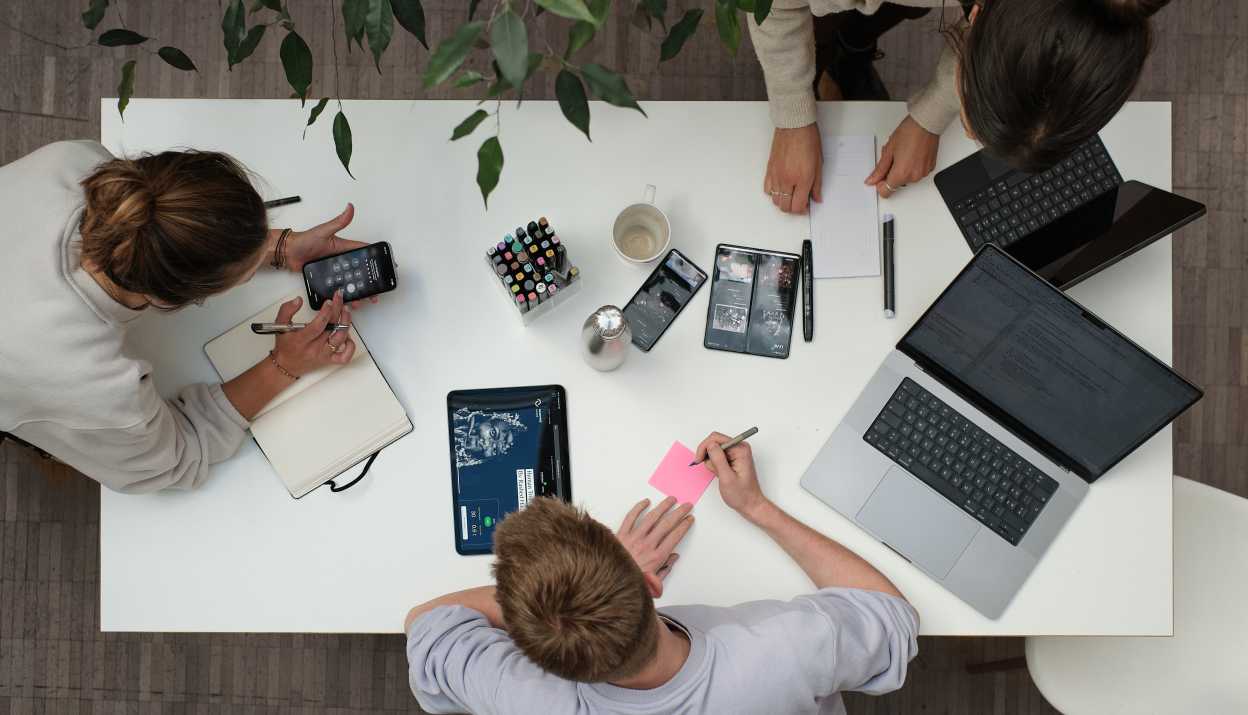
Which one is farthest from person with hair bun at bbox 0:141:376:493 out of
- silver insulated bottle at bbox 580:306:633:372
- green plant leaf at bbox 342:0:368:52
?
silver insulated bottle at bbox 580:306:633:372

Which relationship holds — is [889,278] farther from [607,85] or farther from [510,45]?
[510,45]

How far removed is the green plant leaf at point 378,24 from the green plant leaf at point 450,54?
186 millimetres

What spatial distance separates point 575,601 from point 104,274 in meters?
0.73

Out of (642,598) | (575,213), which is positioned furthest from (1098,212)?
(642,598)

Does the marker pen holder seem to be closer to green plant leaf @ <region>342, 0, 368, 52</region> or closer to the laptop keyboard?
green plant leaf @ <region>342, 0, 368, 52</region>

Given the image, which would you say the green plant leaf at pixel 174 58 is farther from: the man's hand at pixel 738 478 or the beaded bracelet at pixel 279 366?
the man's hand at pixel 738 478

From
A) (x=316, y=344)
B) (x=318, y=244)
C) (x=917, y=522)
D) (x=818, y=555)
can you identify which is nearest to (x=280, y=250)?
(x=318, y=244)

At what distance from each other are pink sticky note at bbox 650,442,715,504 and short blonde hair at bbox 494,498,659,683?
282 mm

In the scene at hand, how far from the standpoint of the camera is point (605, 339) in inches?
46.6

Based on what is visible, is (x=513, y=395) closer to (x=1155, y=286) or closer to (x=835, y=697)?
(x=835, y=697)

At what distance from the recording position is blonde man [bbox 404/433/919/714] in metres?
0.95

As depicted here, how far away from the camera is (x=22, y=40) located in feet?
6.77

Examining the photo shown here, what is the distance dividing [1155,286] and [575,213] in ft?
3.00

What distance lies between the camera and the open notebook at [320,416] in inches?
49.1
